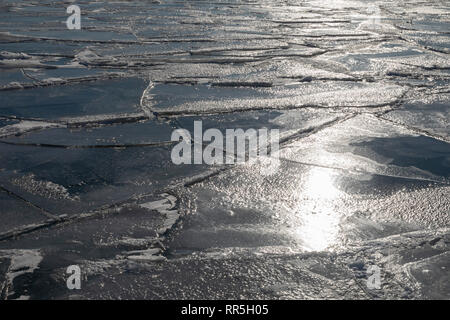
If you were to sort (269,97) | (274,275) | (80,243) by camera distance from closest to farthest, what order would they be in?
1. (274,275)
2. (80,243)
3. (269,97)

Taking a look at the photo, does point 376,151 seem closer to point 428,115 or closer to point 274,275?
point 428,115

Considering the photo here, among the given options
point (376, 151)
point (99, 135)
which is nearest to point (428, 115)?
point (376, 151)

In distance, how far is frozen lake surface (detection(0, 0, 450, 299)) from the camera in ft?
6.10

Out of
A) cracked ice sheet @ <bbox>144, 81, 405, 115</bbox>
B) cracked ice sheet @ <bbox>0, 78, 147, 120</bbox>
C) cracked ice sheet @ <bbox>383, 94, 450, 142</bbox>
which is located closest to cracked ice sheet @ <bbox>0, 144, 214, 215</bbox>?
cracked ice sheet @ <bbox>0, 78, 147, 120</bbox>

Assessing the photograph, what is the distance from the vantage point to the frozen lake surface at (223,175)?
1858mm

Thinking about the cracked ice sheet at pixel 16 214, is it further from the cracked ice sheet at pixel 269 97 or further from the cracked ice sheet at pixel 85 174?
the cracked ice sheet at pixel 269 97

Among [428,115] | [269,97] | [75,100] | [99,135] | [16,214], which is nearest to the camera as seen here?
[16,214]

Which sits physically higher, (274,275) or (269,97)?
(269,97)

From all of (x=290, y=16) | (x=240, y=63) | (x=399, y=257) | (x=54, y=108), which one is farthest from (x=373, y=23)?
(x=399, y=257)

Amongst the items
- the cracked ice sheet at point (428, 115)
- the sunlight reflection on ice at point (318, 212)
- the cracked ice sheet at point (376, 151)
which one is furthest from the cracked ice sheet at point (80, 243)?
the cracked ice sheet at point (428, 115)

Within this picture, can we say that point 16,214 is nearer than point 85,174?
Yes

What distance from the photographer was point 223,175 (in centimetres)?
257

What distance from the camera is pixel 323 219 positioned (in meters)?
2.21

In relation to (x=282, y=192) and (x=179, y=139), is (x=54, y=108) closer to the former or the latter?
(x=179, y=139)
